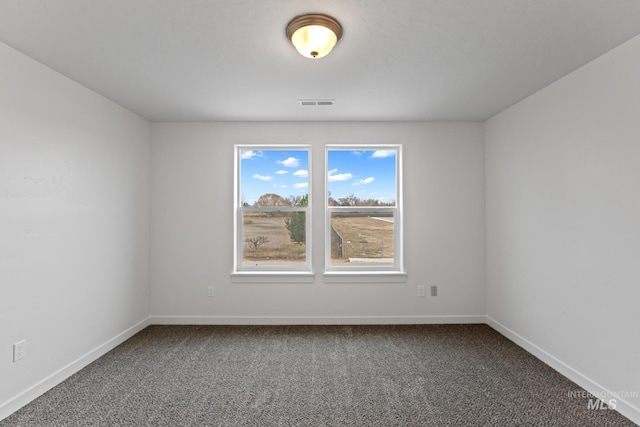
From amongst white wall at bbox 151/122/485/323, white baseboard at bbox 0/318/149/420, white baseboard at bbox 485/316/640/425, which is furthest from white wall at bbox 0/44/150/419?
white baseboard at bbox 485/316/640/425

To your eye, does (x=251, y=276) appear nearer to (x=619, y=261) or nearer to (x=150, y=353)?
(x=150, y=353)

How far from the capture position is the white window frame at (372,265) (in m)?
3.83

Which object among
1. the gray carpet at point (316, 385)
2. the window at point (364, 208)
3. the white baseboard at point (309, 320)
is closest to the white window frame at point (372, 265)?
the window at point (364, 208)

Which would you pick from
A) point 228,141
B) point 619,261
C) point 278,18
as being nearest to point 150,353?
point 228,141

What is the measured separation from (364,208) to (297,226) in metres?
0.88

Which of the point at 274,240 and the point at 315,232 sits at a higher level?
the point at 315,232

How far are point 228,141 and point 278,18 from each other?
2.25 metres

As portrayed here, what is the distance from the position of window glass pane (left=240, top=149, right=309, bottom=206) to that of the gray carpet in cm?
164

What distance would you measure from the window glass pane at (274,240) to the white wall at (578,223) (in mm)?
2370

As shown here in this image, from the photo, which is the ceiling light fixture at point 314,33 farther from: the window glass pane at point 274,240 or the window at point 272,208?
the window glass pane at point 274,240

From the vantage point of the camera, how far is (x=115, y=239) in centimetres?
325

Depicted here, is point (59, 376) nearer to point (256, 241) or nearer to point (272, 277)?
point (272, 277)

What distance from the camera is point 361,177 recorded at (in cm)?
403

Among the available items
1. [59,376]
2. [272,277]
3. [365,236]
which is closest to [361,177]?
[365,236]
